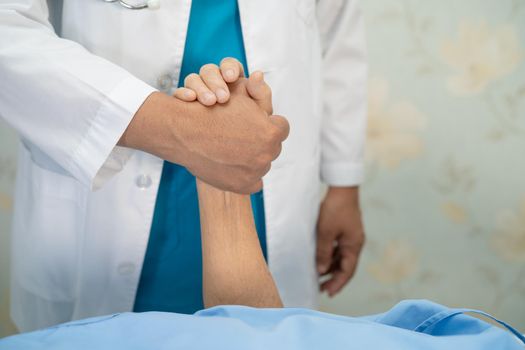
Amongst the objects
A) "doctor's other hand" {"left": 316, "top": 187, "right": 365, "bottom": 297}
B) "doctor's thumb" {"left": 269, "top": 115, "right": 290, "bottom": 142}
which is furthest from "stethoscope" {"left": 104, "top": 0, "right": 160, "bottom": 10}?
"doctor's other hand" {"left": 316, "top": 187, "right": 365, "bottom": 297}

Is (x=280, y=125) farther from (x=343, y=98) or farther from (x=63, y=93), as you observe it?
(x=343, y=98)

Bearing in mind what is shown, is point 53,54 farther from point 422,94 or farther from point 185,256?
A: point 422,94

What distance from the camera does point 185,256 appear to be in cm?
100

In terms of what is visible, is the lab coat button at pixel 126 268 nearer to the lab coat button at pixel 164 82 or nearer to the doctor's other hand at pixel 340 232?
the lab coat button at pixel 164 82

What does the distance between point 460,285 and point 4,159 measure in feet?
4.41

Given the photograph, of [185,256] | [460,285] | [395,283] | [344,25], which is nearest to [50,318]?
[185,256]

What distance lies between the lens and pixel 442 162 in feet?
5.20

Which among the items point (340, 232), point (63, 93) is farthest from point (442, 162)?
point (63, 93)

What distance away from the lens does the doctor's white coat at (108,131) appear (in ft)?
2.49

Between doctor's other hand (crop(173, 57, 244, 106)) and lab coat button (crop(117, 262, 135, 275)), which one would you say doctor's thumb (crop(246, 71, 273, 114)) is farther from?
lab coat button (crop(117, 262, 135, 275))

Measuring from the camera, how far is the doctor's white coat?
2.49ft

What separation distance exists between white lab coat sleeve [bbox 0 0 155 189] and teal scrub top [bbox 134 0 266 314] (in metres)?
0.18

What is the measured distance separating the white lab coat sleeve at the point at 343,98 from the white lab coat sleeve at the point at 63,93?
0.51 metres

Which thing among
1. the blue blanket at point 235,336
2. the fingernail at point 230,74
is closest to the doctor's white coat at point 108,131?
the fingernail at point 230,74
